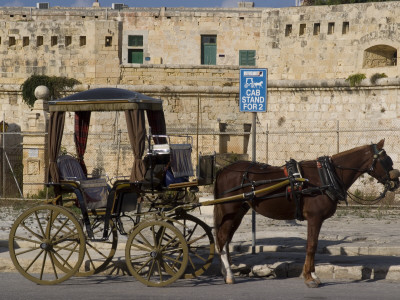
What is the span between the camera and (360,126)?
24.2m

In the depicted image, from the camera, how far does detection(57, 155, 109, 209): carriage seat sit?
9.79m

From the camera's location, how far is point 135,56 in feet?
129

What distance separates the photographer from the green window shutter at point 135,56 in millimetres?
38938

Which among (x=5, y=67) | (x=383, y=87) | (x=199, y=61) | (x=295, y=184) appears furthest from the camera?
(x=199, y=61)

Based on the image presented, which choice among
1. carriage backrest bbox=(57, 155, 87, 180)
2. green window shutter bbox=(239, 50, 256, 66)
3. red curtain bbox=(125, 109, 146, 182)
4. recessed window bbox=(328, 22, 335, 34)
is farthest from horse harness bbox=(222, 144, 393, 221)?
green window shutter bbox=(239, 50, 256, 66)

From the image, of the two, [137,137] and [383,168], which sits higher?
[137,137]

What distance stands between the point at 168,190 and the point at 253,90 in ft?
8.82

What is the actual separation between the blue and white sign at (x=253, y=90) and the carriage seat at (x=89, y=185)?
264 cm

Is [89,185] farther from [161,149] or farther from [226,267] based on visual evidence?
[226,267]

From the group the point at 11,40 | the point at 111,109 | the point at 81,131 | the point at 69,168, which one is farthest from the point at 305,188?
the point at 11,40

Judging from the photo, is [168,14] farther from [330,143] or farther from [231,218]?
[231,218]

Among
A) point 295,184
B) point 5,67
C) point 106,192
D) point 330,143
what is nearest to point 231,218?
point 295,184

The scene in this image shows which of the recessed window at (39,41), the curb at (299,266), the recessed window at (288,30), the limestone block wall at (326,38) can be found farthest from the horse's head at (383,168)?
the recessed window at (39,41)

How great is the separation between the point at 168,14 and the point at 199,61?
8.56ft
